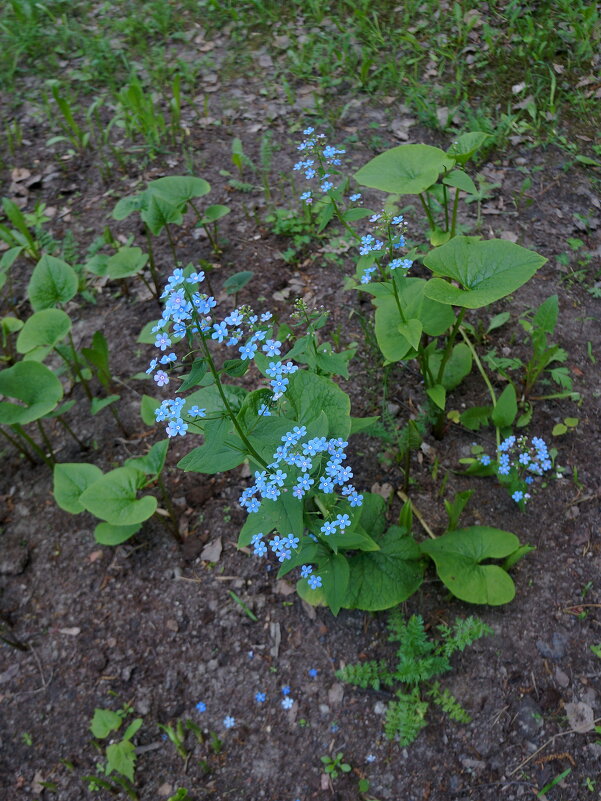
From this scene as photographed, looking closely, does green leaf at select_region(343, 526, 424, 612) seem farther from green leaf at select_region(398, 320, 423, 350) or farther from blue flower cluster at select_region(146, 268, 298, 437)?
blue flower cluster at select_region(146, 268, 298, 437)

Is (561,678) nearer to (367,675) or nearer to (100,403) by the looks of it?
(367,675)

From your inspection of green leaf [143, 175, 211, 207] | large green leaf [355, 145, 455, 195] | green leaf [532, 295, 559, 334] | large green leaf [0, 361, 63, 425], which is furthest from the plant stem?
green leaf [143, 175, 211, 207]

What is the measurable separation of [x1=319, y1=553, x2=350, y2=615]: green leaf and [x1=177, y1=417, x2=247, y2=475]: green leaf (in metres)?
0.61

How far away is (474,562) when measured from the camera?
2340mm

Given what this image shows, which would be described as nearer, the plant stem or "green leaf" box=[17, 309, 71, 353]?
the plant stem

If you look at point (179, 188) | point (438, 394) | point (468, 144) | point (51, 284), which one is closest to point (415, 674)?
point (438, 394)

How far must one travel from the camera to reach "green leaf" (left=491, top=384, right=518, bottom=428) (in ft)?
8.88

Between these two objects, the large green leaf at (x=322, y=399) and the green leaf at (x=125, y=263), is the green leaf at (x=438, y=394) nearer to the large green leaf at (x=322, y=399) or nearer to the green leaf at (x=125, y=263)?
the large green leaf at (x=322, y=399)

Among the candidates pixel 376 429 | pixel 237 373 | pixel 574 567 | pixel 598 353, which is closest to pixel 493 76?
pixel 598 353

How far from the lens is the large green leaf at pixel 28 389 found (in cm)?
263

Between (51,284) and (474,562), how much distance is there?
7.77ft

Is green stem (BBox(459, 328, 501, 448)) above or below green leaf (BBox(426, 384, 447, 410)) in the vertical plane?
below

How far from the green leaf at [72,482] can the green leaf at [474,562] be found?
56.9 inches

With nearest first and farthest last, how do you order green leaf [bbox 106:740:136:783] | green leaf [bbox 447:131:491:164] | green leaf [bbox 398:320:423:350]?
green leaf [bbox 106:740:136:783]
green leaf [bbox 398:320:423:350]
green leaf [bbox 447:131:491:164]
